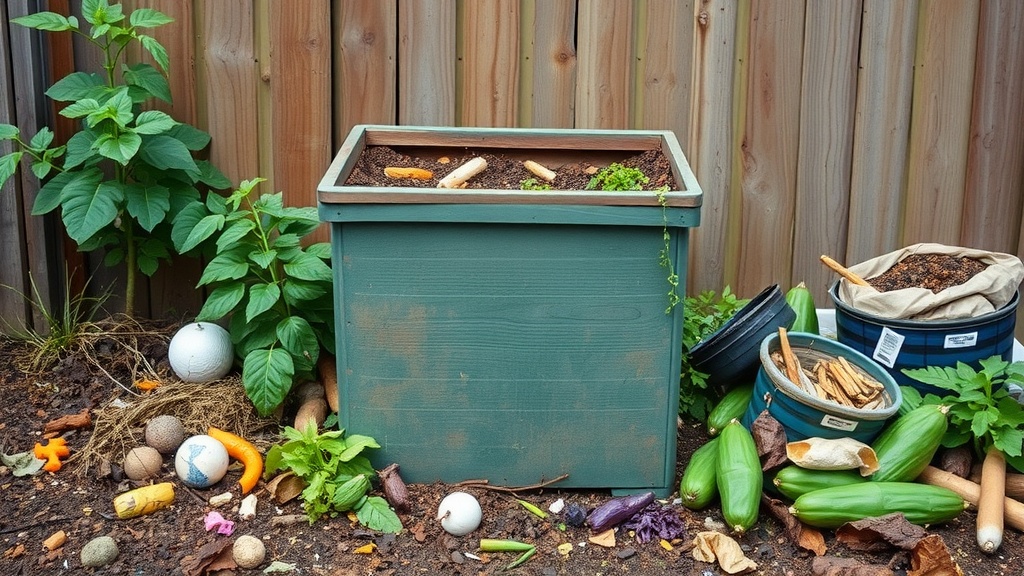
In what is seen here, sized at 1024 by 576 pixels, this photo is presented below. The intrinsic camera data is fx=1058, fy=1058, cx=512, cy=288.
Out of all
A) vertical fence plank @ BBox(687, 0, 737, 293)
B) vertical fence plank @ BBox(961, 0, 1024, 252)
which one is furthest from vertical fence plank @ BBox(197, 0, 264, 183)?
vertical fence plank @ BBox(961, 0, 1024, 252)

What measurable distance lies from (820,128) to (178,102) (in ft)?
8.31

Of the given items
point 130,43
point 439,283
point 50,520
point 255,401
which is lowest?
point 50,520

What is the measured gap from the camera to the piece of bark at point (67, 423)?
3.67m

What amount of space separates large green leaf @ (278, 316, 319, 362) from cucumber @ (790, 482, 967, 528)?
167 cm

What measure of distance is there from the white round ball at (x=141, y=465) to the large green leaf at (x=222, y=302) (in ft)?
1.67

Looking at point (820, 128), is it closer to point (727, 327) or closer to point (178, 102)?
point (727, 327)

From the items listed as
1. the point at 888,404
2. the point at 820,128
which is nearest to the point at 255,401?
the point at 888,404

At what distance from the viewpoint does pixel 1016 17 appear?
4098 millimetres

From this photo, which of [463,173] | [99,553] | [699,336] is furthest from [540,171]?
[99,553]

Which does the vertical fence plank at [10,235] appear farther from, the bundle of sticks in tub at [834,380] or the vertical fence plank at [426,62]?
the bundle of sticks in tub at [834,380]

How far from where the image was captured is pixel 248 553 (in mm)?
2924

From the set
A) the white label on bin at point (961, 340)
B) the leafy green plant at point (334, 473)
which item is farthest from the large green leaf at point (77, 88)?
the white label on bin at point (961, 340)

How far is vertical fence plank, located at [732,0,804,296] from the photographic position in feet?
13.5

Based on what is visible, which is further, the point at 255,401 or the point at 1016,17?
the point at 1016,17
